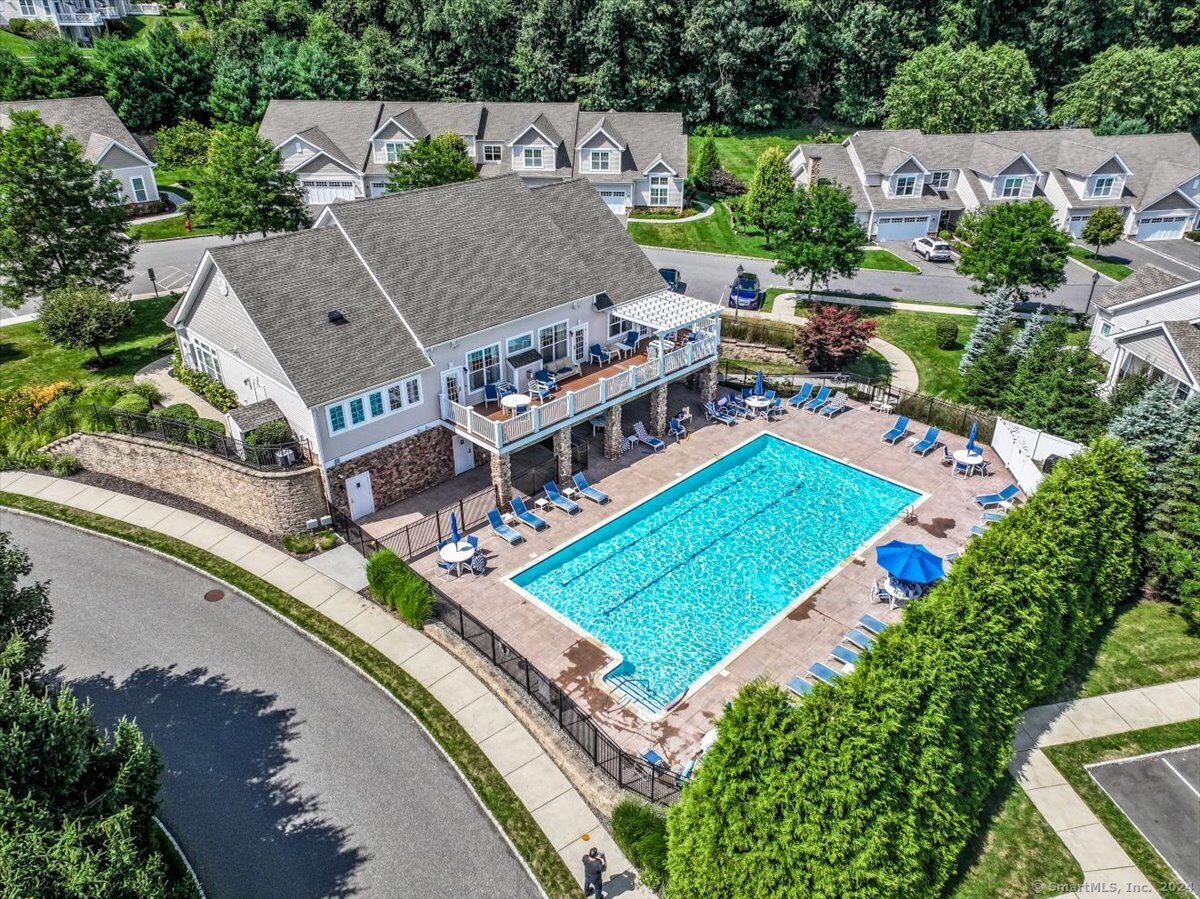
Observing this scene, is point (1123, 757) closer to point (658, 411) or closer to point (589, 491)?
point (589, 491)

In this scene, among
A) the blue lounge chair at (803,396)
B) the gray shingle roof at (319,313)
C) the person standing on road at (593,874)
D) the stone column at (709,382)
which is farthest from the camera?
the blue lounge chair at (803,396)

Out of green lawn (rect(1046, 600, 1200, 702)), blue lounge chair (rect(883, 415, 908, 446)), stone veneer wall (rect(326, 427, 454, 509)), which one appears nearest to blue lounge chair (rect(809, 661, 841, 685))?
green lawn (rect(1046, 600, 1200, 702))

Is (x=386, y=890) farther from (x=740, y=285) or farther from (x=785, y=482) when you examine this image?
(x=740, y=285)

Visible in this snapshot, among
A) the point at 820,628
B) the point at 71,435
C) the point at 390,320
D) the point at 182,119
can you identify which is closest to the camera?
the point at 820,628

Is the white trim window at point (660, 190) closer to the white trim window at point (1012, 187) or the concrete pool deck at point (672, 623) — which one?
the white trim window at point (1012, 187)

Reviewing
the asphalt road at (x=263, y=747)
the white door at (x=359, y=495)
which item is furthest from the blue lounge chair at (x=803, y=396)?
the asphalt road at (x=263, y=747)

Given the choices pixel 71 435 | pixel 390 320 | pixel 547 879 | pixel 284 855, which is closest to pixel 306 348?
pixel 390 320

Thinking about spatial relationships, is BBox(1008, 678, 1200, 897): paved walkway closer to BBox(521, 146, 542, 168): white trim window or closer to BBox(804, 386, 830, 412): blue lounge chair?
BBox(804, 386, 830, 412): blue lounge chair
